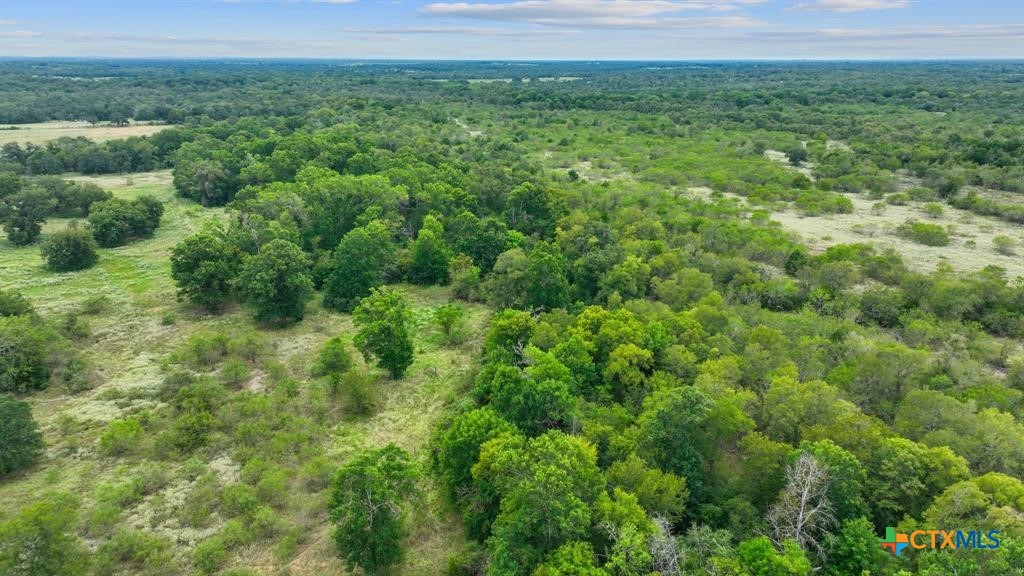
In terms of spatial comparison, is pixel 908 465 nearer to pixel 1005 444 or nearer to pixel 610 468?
pixel 1005 444

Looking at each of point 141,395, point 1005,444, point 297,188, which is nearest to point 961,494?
point 1005,444

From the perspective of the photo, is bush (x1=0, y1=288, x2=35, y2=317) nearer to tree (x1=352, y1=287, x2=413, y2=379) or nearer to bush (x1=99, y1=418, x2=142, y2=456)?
bush (x1=99, y1=418, x2=142, y2=456)

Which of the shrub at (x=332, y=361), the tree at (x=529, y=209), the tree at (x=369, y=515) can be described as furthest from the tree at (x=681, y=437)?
the tree at (x=529, y=209)

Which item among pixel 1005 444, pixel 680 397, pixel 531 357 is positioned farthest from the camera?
pixel 531 357

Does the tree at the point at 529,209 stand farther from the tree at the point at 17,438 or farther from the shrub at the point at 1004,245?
the shrub at the point at 1004,245

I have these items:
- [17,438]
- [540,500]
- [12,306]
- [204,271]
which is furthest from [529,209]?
[17,438]

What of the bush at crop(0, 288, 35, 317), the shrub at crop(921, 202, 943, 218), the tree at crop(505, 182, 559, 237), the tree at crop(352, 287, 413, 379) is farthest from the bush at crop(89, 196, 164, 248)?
the shrub at crop(921, 202, 943, 218)
